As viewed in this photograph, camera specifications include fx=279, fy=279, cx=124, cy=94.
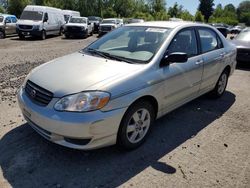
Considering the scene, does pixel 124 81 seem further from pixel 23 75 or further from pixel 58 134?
pixel 23 75

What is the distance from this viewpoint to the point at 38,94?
354 centimetres

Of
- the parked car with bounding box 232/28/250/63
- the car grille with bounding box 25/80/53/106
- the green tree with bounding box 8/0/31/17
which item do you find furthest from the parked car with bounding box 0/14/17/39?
the green tree with bounding box 8/0/31/17

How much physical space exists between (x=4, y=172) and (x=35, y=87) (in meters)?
1.10

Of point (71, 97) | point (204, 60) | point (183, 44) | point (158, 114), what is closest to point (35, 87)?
point (71, 97)

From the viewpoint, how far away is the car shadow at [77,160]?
10.5ft

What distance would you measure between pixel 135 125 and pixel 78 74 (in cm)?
102

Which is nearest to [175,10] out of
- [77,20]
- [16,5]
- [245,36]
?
[16,5]

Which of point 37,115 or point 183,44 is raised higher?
point 183,44

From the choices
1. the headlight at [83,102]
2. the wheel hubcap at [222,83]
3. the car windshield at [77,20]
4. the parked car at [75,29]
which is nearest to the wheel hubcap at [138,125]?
the headlight at [83,102]

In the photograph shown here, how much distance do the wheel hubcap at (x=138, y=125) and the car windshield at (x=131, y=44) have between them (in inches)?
30.0

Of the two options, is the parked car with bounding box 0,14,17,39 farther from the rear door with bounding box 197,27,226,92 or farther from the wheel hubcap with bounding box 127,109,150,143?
the wheel hubcap with bounding box 127,109,150,143

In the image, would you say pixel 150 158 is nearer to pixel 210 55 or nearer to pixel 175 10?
pixel 210 55

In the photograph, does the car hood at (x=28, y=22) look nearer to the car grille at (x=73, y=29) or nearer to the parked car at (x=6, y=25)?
the parked car at (x=6, y=25)

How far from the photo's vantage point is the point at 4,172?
329cm
